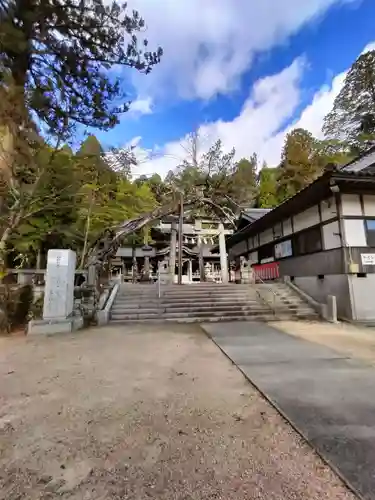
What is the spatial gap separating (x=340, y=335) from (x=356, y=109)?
114 feet

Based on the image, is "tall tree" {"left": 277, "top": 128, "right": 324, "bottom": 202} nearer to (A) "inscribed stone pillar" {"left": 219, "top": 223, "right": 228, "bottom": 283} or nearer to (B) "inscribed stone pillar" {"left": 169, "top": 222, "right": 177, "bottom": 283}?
(A) "inscribed stone pillar" {"left": 219, "top": 223, "right": 228, "bottom": 283}

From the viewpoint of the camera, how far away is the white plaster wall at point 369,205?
9.74 meters

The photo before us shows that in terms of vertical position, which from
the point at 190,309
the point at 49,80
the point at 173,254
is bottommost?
the point at 190,309

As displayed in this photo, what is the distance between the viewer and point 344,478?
1.82 m

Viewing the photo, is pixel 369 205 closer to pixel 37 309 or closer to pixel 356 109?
pixel 37 309

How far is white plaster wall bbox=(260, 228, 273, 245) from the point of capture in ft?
49.2

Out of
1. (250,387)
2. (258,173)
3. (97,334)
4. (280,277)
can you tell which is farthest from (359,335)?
(258,173)

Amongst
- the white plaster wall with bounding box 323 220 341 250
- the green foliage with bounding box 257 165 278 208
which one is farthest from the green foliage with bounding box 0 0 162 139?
the green foliage with bounding box 257 165 278 208

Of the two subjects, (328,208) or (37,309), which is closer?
(37,309)

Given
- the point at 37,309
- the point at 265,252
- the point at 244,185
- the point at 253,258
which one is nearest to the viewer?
the point at 37,309

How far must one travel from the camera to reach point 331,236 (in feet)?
32.7

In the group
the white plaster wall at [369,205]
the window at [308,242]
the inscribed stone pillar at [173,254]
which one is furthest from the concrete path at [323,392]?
the inscribed stone pillar at [173,254]

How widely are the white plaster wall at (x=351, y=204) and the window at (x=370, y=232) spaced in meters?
0.48

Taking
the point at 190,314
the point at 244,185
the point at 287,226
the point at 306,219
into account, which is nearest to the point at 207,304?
the point at 190,314
